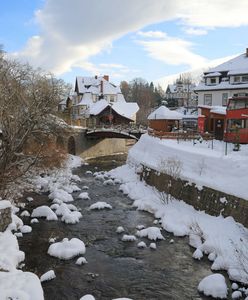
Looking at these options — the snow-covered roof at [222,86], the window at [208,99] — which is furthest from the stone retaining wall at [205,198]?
the window at [208,99]

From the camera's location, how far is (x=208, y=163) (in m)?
23.7

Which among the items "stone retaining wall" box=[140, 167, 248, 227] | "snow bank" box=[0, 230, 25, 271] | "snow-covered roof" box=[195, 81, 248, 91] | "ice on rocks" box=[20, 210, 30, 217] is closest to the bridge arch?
"snow-covered roof" box=[195, 81, 248, 91]

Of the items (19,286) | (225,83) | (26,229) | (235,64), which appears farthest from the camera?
(235,64)

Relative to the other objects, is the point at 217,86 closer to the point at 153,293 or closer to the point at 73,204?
the point at 73,204

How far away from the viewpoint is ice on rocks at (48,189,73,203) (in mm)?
26852

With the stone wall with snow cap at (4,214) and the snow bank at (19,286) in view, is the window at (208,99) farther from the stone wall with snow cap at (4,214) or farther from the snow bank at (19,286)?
the snow bank at (19,286)

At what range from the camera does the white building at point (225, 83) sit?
157 feet

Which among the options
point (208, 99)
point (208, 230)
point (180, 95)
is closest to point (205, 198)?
point (208, 230)

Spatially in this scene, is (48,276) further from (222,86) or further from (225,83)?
(225,83)

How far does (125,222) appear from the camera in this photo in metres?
22.0

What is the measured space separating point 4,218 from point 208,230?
30.8ft

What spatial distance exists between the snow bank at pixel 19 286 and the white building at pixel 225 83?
39031mm

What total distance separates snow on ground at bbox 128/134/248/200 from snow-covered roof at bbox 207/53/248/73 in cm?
1983

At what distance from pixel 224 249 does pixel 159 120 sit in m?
30.0
